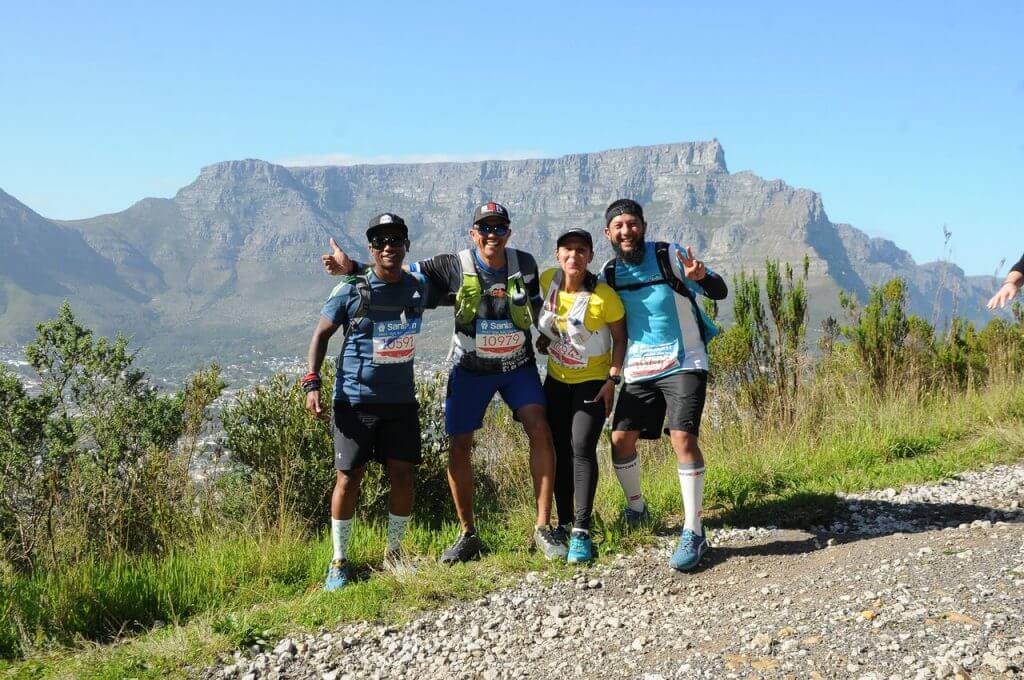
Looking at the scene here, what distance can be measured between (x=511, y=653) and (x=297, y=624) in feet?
4.11

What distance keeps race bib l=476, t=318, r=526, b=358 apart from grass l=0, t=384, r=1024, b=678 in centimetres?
131

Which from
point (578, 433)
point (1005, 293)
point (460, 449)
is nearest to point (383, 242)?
point (460, 449)

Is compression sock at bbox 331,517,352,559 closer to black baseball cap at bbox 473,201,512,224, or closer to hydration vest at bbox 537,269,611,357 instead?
hydration vest at bbox 537,269,611,357

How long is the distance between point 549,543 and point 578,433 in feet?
2.38

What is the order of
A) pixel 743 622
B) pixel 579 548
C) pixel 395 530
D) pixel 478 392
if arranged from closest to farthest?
1. pixel 743 622
2. pixel 579 548
3. pixel 478 392
4. pixel 395 530

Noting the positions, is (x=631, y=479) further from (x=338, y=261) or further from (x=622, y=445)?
(x=338, y=261)

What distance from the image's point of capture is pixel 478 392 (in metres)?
5.12

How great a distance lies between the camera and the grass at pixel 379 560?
425 centimetres

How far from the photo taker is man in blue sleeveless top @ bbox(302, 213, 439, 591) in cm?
491

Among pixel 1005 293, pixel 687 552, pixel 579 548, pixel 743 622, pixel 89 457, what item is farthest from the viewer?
pixel 89 457

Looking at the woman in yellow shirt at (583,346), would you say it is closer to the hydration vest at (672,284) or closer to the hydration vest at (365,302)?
the hydration vest at (672,284)

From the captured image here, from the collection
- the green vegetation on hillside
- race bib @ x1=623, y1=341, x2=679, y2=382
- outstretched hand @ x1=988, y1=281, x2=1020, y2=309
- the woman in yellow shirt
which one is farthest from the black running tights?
outstretched hand @ x1=988, y1=281, x2=1020, y2=309

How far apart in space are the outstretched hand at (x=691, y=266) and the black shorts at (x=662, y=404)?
598mm

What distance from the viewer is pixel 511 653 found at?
3871 mm
